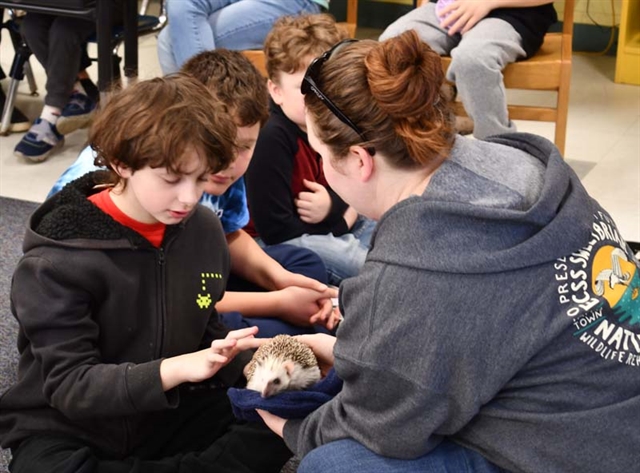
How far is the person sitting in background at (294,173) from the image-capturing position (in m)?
2.17

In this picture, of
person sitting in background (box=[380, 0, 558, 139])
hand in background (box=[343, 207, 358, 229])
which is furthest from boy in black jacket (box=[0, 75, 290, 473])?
person sitting in background (box=[380, 0, 558, 139])

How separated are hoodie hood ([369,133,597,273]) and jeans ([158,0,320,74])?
1.86 metres

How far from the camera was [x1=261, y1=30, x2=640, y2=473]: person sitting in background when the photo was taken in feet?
3.94

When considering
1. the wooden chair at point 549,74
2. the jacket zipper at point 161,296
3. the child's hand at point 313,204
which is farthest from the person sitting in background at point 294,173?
the wooden chair at point 549,74

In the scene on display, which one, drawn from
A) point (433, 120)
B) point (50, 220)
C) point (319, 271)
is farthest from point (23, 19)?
point (433, 120)

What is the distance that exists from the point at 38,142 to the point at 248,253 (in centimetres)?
156

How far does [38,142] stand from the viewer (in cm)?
333

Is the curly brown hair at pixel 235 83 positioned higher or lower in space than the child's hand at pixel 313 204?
higher

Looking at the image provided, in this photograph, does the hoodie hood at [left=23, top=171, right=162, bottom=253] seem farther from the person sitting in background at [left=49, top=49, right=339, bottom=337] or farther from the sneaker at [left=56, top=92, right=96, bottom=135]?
the sneaker at [left=56, top=92, right=96, bottom=135]

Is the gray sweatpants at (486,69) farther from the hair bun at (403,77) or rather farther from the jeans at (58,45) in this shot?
the hair bun at (403,77)

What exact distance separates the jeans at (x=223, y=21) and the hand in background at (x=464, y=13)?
43 centimetres

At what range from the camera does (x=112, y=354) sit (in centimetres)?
155

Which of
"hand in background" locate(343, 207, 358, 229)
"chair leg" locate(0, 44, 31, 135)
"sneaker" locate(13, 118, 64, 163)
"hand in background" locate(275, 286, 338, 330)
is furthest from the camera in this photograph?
"chair leg" locate(0, 44, 31, 135)

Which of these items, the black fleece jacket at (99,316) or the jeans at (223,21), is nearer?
the black fleece jacket at (99,316)
